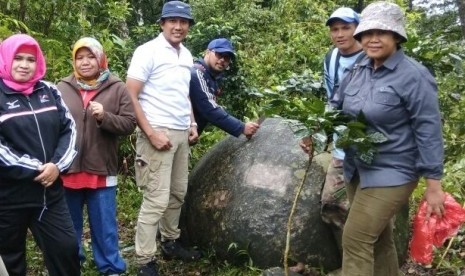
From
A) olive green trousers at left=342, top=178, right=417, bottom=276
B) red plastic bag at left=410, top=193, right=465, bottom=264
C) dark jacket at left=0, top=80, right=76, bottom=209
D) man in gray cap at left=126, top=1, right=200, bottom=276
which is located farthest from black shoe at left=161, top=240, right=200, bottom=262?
red plastic bag at left=410, top=193, right=465, bottom=264

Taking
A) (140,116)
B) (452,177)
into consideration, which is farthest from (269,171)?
(452,177)

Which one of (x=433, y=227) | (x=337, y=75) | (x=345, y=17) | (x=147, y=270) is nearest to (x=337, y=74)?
(x=337, y=75)

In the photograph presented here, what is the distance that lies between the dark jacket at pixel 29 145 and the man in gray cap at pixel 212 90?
1.47m

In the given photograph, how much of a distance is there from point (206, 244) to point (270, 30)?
863 centimetres

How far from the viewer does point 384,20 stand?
300cm

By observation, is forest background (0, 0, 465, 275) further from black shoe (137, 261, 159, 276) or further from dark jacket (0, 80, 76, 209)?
dark jacket (0, 80, 76, 209)

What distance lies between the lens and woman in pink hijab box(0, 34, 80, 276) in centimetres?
338

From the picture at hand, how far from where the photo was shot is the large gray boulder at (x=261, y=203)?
14.2 ft

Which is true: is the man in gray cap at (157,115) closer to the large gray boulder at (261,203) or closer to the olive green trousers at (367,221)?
the large gray boulder at (261,203)

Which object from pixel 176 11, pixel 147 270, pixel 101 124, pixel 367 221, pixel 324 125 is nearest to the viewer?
pixel 367 221

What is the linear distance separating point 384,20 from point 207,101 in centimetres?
215

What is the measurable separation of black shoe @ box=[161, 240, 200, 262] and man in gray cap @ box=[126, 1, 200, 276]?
0.50 metres

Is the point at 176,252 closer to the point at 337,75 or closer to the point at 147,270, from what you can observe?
the point at 147,270

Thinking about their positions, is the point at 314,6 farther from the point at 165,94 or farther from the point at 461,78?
the point at 165,94
